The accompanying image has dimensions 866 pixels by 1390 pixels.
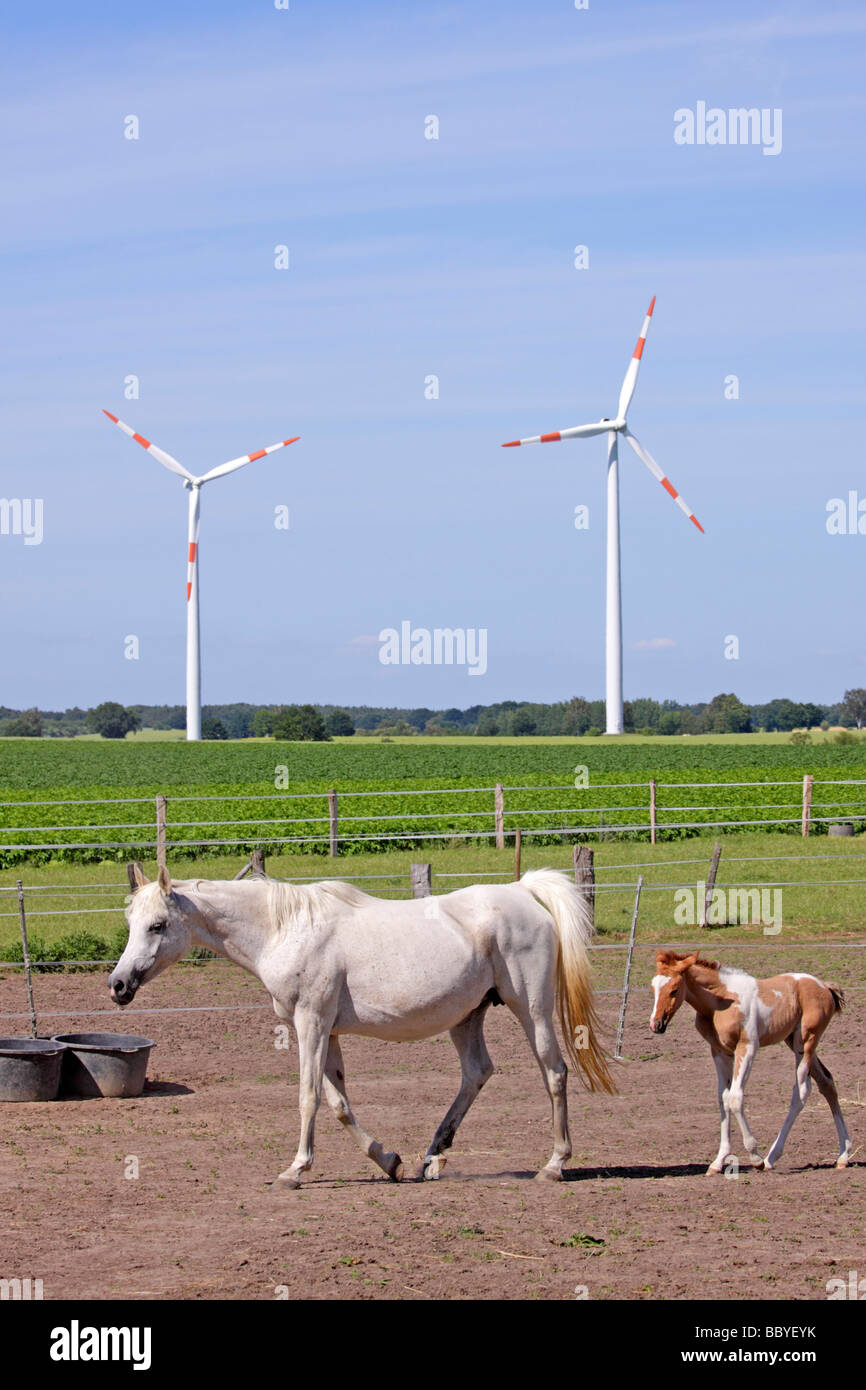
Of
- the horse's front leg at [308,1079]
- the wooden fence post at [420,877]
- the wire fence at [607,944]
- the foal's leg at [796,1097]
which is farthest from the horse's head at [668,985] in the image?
the wooden fence post at [420,877]

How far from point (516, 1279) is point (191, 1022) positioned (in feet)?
25.1

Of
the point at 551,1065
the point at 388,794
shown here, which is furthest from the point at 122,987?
the point at 388,794

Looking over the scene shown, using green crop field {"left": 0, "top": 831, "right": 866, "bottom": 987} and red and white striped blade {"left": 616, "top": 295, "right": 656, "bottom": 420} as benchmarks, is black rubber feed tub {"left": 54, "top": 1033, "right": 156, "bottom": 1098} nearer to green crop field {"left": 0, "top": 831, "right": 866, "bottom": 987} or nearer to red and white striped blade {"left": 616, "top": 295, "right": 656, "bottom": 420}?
green crop field {"left": 0, "top": 831, "right": 866, "bottom": 987}

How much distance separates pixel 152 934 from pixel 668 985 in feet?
8.91

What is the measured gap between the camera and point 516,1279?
217 inches

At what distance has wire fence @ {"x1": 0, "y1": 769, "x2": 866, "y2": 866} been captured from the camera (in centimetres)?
2641

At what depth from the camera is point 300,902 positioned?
24.7ft

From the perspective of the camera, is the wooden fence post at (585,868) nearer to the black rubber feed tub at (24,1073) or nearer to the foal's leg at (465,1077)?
the black rubber feed tub at (24,1073)

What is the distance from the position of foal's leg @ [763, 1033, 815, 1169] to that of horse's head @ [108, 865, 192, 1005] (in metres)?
3.27

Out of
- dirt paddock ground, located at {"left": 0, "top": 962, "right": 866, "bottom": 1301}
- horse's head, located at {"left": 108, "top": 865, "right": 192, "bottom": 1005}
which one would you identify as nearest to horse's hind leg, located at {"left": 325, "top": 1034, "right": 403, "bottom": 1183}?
dirt paddock ground, located at {"left": 0, "top": 962, "right": 866, "bottom": 1301}

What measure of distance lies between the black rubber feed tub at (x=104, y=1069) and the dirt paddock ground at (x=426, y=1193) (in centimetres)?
17

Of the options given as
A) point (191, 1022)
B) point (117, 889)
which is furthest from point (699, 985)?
point (117, 889)

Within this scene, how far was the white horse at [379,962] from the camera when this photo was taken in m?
7.28
